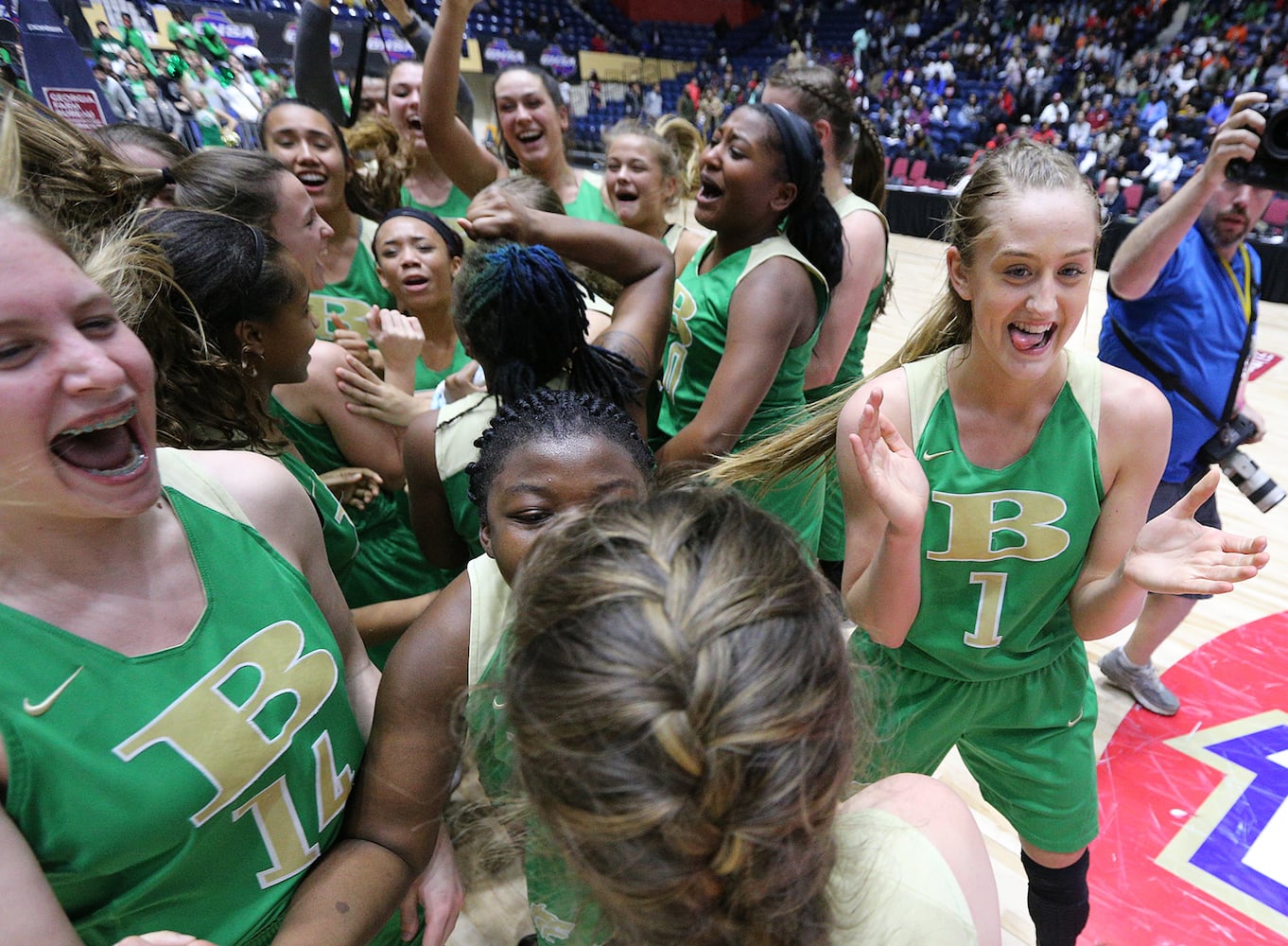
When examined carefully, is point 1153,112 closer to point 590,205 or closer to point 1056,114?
point 1056,114

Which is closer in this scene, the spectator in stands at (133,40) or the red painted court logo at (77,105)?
the red painted court logo at (77,105)

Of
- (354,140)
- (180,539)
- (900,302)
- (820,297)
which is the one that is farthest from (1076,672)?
(900,302)

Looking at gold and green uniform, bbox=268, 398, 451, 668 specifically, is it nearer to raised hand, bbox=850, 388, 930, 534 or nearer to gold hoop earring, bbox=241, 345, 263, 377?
gold hoop earring, bbox=241, 345, 263, 377

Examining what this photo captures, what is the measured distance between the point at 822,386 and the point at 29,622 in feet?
7.77

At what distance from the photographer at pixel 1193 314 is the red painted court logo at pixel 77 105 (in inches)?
141

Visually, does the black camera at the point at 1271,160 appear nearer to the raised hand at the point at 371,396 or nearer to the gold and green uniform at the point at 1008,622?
the gold and green uniform at the point at 1008,622

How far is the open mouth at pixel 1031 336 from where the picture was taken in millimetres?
1335

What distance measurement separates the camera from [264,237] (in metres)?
1.52

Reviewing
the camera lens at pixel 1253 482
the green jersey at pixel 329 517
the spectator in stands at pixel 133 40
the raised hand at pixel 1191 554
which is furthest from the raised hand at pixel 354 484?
the spectator in stands at pixel 133 40

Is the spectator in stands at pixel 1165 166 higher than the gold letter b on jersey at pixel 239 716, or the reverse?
the gold letter b on jersey at pixel 239 716

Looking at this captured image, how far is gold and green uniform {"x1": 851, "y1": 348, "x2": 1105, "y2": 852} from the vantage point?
1411mm

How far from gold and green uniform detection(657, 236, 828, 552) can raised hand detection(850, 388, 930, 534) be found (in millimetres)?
681

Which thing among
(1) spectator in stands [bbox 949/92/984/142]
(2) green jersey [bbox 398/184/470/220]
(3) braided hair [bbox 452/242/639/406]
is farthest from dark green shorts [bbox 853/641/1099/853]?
(1) spectator in stands [bbox 949/92/984/142]

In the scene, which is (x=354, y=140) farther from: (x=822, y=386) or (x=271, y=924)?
(x=271, y=924)
